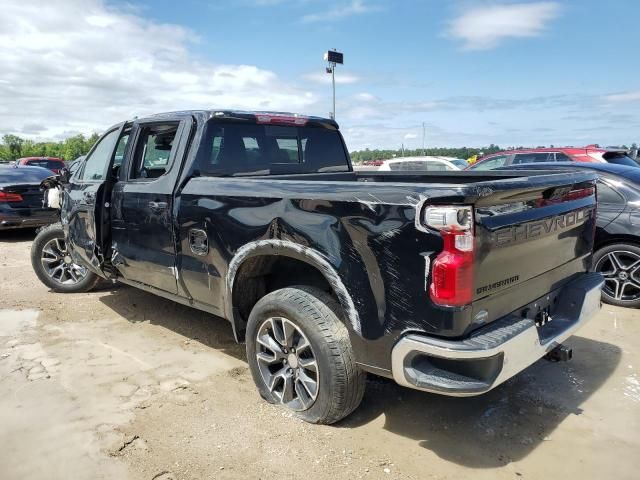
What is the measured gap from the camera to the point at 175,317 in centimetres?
527

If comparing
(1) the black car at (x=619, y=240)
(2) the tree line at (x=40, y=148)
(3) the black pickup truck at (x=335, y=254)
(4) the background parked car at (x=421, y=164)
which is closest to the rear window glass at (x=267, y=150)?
(3) the black pickup truck at (x=335, y=254)

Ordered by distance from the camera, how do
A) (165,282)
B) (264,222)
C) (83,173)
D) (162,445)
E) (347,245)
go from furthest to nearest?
1. (83,173)
2. (165,282)
3. (264,222)
4. (162,445)
5. (347,245)

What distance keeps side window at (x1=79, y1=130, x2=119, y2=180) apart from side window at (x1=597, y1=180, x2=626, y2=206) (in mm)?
5073

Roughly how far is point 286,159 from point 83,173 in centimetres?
228

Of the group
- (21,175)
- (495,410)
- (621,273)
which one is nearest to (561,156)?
(621,273)

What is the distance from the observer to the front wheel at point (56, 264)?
609 centimetres

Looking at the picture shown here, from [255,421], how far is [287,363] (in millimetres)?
416

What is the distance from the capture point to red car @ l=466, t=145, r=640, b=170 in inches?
349

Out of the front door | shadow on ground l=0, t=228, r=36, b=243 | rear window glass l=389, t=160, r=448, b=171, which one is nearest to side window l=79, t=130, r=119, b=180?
the front door

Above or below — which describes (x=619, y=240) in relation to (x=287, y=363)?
above

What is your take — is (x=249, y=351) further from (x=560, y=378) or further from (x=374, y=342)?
(x=560, y=378)

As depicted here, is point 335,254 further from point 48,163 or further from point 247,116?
point 48,163

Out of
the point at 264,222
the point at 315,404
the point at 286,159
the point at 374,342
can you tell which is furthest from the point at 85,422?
the point at 286,159

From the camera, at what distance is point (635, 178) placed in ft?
18.1
